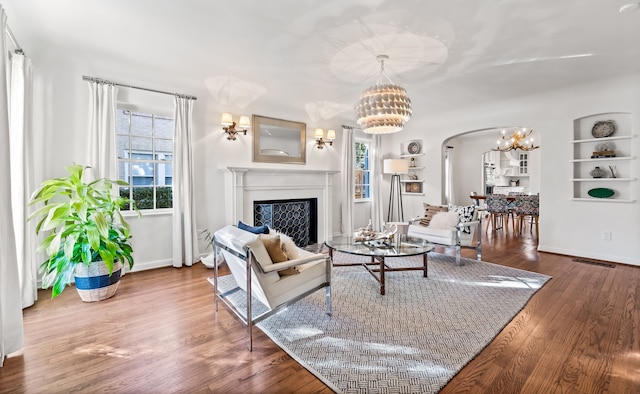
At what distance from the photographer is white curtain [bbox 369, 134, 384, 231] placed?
22.2 ft

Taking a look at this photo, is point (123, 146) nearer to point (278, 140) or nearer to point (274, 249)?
point (278, 140)

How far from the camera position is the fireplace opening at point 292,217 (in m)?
5.02

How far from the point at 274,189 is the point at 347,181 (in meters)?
1.81

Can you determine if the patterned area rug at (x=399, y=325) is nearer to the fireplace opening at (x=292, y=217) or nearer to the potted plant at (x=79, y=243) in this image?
the potted plant at (x=79, y=243)

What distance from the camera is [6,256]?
2.00m

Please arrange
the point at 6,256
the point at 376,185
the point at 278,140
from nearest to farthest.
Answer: the point at 6,256
the point at 278,140
the point at 376,185

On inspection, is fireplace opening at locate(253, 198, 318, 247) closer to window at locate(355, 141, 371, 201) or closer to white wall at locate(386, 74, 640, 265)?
window at locate(355, 141, 371, 201)

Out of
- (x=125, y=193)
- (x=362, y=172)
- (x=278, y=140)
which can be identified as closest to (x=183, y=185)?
(x=125, y=193)

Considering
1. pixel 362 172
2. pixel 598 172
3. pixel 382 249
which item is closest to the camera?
pixel 382 249

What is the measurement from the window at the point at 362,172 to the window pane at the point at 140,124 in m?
4.12

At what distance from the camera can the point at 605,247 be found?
4406 millimetres

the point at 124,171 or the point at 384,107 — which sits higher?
the point at 384,107

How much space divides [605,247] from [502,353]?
12.3 feet

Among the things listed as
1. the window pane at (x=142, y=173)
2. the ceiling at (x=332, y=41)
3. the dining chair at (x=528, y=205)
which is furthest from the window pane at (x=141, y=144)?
the dining chair at (x=528, y=205)
